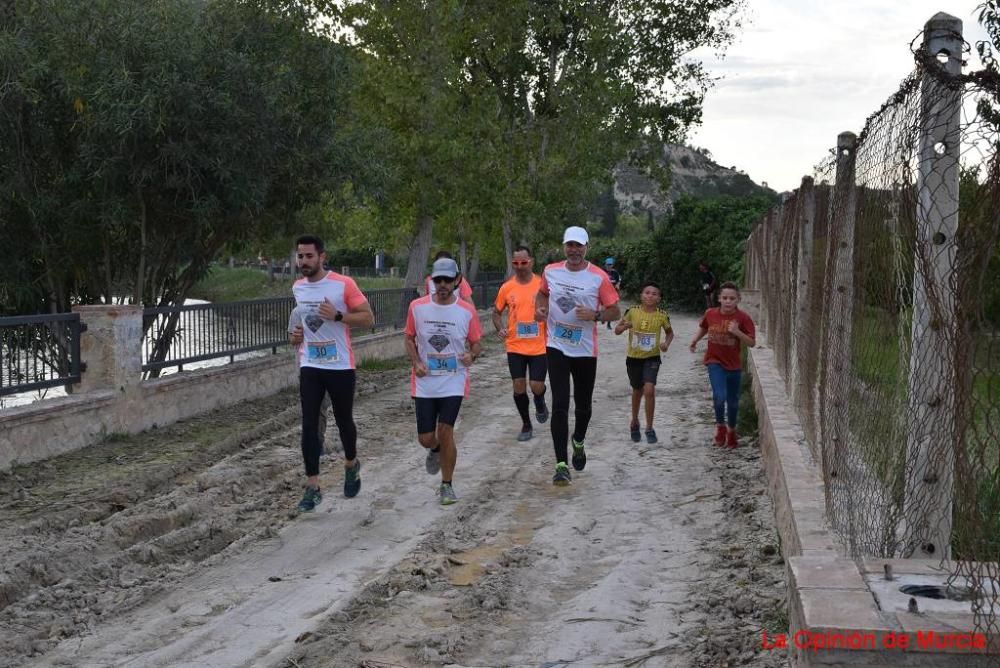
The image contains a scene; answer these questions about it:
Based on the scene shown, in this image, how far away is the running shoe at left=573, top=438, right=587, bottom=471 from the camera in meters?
9.70

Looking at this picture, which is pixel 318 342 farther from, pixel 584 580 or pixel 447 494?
pixel 584 580

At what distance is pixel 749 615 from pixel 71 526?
15.8 feet

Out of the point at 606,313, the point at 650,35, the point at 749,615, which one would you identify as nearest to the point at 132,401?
the point at 606,313

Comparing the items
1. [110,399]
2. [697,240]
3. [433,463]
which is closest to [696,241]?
[697,240]

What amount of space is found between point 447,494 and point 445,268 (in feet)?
5.54

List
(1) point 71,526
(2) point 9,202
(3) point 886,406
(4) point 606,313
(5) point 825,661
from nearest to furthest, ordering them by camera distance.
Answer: (5) point 825,661
(3) point 886,406
(1) point 71,526
(4) point 606,313
(2) point 9,202

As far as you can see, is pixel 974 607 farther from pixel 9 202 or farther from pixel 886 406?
pixel 9 202

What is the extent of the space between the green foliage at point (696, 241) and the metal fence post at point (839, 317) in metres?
29.0

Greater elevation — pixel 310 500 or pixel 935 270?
pixel 935 270

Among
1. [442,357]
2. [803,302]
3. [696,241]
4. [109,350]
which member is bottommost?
[109,350]

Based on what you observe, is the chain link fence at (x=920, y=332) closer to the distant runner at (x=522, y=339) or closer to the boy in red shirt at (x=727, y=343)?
the boy in red shirt at (x=727, y=343)

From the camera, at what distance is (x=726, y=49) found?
40.8 meters

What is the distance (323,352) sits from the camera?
27.9ft

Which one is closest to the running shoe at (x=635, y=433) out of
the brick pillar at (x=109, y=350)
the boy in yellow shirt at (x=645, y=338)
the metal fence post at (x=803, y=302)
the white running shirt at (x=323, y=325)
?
the boy in yellow shirt at (x=645, y=338)
